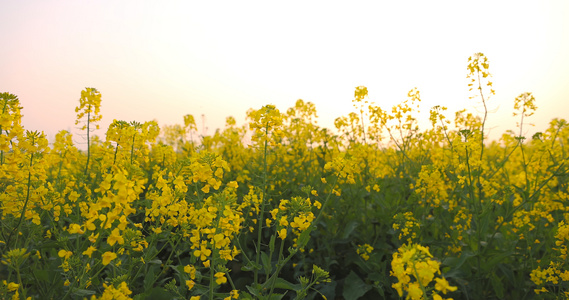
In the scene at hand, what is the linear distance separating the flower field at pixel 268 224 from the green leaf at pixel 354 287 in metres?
0.01

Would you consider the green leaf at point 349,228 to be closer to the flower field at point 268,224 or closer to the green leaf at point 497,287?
the flower field at point 268,224

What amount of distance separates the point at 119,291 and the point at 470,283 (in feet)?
10.3

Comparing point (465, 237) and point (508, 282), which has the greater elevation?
point (465, 237)

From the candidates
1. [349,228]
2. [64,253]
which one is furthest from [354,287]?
[64,253]

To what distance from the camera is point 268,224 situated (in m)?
3.27

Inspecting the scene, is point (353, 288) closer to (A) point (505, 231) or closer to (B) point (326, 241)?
(B) point (326, 241)

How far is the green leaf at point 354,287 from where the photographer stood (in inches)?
139

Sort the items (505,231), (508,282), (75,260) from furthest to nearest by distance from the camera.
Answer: (505,231) < (508,282) < (75,260)

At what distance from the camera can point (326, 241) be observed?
4.03 metres

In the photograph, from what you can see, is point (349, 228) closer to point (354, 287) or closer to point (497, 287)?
point (354, 287)

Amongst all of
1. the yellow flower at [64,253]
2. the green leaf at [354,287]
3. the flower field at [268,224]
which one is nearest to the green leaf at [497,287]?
the flower field at [268,224]

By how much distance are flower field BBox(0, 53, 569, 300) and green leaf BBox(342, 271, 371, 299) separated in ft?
0.04

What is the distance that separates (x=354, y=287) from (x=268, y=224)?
1.11 m

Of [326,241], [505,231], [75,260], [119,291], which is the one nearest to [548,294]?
[505,231]
